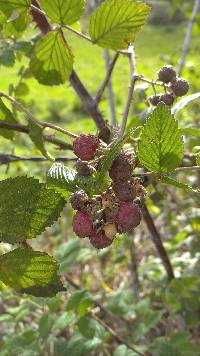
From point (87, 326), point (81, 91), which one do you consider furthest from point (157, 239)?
point (81, 91)

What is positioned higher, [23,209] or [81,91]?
[81,91]

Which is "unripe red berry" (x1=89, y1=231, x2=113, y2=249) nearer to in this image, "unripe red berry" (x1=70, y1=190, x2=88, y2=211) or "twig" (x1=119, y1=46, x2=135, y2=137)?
"unripe red berry" (x1=70, y1=190, x2=88, y2=211)

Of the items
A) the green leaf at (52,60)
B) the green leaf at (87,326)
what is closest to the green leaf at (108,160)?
the green leaf at (52,60)

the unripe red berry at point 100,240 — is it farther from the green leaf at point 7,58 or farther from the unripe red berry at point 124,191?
the green leaf at point 7,58

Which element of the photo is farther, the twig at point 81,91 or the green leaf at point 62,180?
the twig at point 81,91

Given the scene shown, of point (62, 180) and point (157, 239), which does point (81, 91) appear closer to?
point (157, 239)

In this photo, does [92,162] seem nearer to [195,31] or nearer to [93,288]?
[93,288]

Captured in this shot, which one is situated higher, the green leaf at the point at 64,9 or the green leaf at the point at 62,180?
the green leaf at the point at 64,9

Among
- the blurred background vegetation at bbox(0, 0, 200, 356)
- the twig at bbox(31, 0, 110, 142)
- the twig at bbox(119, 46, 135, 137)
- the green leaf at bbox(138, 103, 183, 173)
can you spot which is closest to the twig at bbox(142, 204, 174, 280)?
the blurred background vegetation at bbox(0, 0, 200, 356)
